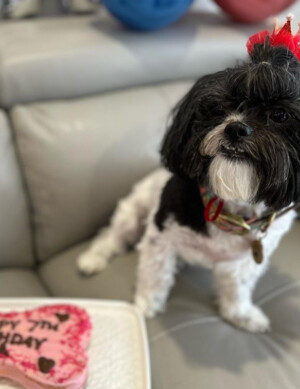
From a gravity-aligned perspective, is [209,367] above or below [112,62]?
below

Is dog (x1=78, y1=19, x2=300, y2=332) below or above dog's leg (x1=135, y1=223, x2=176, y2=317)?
above

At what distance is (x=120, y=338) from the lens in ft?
3.43

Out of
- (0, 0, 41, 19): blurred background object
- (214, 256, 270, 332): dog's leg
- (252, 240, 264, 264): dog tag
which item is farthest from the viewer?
(0, 0, 41, 19): blurred background object

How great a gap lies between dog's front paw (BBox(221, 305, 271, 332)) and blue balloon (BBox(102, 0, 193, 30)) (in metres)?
0.89

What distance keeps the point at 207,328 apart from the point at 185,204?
36cm

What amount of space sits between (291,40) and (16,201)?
87 centimetres

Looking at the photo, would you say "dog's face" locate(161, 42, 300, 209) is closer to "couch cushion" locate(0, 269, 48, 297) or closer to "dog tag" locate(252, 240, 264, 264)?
"dog tag" locate(252, 240, 264, 264)

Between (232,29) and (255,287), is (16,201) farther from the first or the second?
(232,29)

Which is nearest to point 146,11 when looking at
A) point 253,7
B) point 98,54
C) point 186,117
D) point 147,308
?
point 98,54

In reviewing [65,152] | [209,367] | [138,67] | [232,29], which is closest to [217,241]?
[209,367]

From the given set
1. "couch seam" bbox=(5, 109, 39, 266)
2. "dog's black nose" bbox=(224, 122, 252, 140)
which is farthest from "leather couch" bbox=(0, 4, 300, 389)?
"dog's black nose" bbox=(224, 122, 252, 140)

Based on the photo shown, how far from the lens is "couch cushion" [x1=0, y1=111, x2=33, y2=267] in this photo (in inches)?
47.8

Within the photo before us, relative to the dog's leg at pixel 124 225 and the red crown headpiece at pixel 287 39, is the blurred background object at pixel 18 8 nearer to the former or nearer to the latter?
the dog's leg at pixel 124 225

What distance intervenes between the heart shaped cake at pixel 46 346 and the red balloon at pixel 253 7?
44.3 inches
